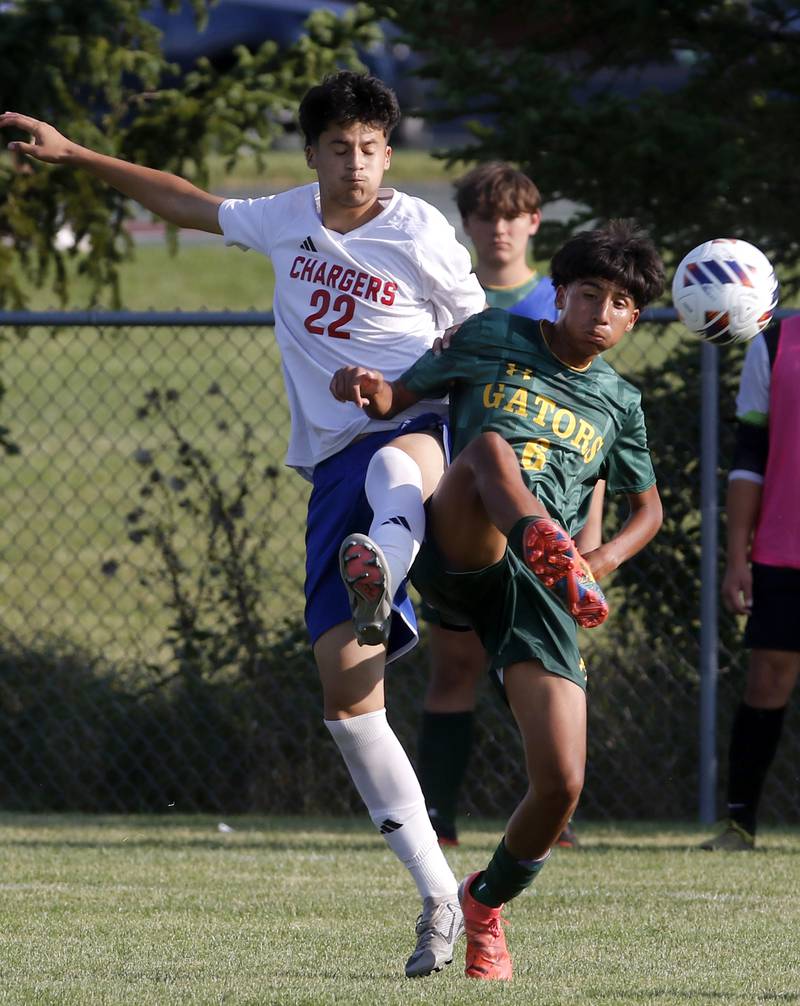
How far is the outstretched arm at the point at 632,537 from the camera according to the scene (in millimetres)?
4129

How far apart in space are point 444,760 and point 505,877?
2.02m

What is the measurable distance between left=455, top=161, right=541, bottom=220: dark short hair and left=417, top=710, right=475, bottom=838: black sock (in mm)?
1819

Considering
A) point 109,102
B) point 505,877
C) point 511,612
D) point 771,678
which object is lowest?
point 771,678

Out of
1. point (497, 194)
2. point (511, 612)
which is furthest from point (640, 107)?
point (511, 612)

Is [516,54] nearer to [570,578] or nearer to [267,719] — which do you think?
[267,719]

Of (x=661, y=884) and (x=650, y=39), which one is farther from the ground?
(x=650, y=39)

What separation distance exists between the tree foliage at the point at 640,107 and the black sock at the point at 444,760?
257 cm

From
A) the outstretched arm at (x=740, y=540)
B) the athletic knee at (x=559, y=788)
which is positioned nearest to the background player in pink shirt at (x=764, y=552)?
the outstretched arm at (x=740, y=540)

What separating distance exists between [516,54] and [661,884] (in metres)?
3.98

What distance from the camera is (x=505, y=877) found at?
13.3ft

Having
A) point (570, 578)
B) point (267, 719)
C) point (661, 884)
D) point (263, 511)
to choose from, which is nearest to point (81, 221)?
point (263, 511)

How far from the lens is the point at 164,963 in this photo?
13.4 ft

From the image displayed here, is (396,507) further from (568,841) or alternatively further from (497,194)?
(568,841)

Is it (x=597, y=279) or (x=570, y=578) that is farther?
(x=597, y=279)
